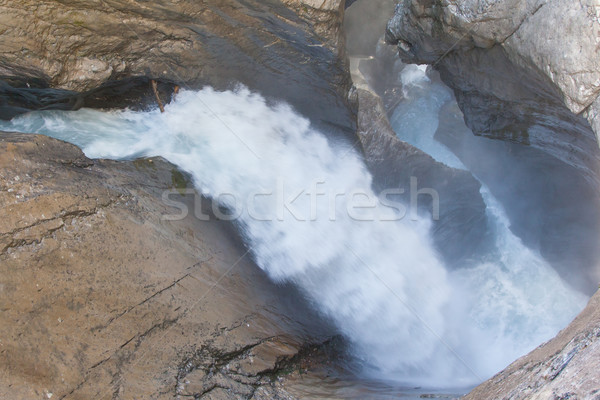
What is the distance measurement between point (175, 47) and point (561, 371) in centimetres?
541

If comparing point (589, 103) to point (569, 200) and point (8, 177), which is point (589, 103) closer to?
point (569, 200)

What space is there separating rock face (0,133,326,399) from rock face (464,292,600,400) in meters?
2.28

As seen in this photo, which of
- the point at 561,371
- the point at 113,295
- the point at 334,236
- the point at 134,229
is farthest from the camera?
the point at 334,236

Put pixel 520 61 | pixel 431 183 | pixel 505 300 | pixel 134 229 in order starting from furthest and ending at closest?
pixel 431 183, pixel 505 300, pixel 520 61, pixel 134 229

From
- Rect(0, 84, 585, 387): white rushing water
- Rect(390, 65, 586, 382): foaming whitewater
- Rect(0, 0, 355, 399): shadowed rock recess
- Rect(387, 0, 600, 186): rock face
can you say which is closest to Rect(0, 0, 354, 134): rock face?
Rect(0, 0, 355, 399): shadowed rock recess

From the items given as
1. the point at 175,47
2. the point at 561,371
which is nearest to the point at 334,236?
the point at 175,47

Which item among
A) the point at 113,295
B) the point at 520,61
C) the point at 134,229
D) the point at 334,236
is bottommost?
the point at 113,295

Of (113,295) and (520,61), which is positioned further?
(520,61)

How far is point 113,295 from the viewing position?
4086 mm

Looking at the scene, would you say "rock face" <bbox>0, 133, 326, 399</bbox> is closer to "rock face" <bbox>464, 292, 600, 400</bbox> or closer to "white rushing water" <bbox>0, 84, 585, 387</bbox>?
"white rushing water" <bbox>0, 84, 585, 387</bbox>

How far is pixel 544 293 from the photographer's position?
8242mm

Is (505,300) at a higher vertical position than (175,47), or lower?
lower

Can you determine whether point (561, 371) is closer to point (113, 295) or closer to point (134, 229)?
point (113, 295)

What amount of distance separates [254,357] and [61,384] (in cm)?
174
